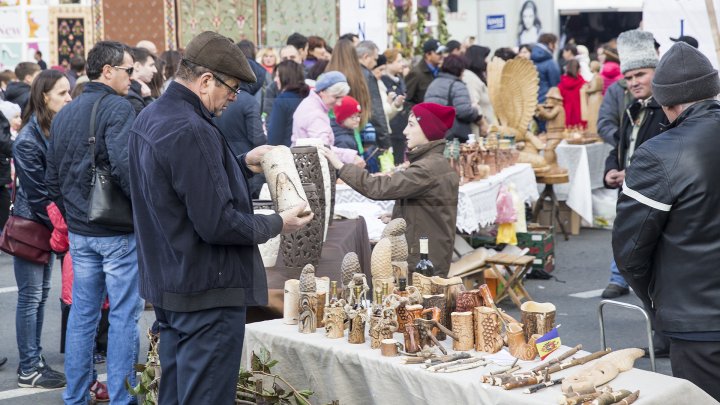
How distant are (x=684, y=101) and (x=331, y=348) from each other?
1468 millimetres

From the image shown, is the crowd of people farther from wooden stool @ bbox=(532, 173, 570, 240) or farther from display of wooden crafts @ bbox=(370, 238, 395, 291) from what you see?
wooden stool @ bbox=(532, 173, 570, 240)

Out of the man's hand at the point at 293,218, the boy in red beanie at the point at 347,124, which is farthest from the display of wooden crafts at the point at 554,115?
the man's hand at the point at 293,218

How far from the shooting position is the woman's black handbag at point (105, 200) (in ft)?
13.7

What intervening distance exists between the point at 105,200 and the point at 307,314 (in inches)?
44.6

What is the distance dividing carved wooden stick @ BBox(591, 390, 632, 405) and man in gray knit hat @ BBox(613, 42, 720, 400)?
0.47 meters

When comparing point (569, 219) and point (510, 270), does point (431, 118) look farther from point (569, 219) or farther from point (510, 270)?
point (569, 219)

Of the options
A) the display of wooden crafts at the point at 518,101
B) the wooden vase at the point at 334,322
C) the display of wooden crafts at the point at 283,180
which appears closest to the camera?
the wooden vase at the point at 334,322

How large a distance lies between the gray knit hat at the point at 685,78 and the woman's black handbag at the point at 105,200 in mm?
2269

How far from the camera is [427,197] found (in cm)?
521

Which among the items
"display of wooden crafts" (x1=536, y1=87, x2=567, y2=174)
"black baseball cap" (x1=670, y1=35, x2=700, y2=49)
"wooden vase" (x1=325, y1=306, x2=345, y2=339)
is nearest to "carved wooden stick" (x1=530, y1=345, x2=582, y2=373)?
"wooden vase" (x1=325, y1=306, x2=345, y2=339)

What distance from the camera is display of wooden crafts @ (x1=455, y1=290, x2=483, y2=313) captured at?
3.43 m

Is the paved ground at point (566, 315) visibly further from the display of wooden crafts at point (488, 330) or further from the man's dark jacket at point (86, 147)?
the display of wooden crafts at point (488, 330)

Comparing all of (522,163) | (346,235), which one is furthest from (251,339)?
(522,163)

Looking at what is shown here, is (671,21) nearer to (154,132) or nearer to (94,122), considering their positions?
(94,122)
